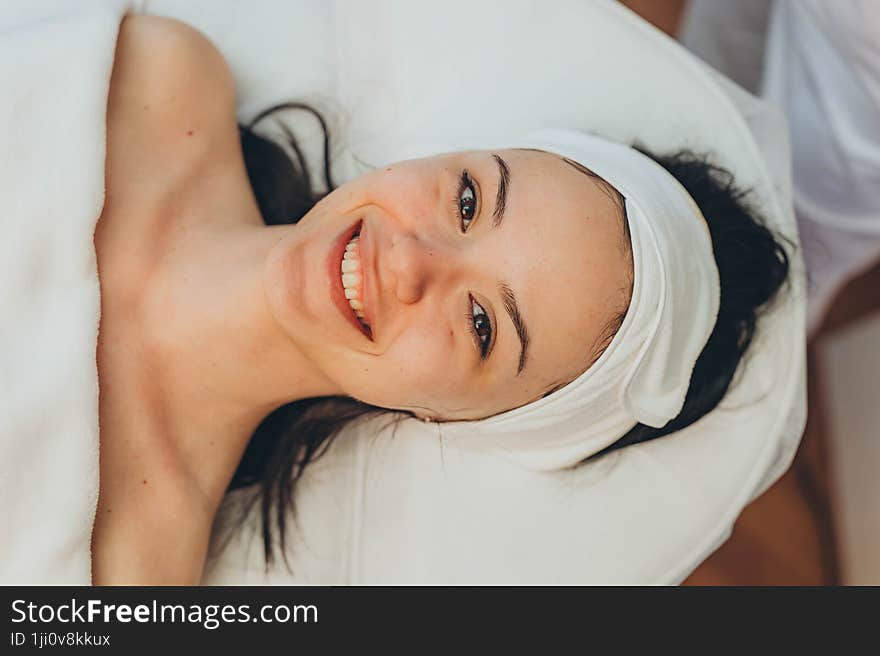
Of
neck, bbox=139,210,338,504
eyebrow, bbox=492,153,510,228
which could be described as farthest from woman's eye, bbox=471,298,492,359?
neck, bbox=139,210,338,504

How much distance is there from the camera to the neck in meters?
1.21

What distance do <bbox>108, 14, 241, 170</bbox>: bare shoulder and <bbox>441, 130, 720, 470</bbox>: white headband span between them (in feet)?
1.59

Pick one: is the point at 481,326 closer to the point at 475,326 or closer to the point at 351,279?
the point at 475,326

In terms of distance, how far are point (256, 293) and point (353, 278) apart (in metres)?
0.18

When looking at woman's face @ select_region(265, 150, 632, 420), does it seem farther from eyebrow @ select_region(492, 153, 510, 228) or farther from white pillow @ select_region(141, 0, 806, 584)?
white pillow @ select_region(141, 0, 806, 584)

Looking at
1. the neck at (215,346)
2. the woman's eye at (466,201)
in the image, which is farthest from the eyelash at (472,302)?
the neck at (215,346)

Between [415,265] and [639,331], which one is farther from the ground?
[415,265]

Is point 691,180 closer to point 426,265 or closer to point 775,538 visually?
point 426,265

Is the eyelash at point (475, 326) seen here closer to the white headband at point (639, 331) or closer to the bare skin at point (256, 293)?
the bare skin at point (256, 293)

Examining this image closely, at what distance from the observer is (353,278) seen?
3.53 ft

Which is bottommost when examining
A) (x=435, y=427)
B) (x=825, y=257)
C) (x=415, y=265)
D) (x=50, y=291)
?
(x=435, y=427)
